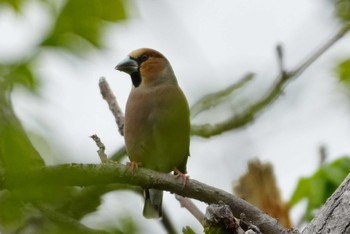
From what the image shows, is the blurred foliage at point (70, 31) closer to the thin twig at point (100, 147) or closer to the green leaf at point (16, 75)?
the green leaf at point (16, 75)

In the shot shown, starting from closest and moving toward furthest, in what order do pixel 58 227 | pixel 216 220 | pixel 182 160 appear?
1. pixel 58 227
2. pixel 216 220
3. pixel 182 160

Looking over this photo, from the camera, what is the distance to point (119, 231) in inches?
56.3

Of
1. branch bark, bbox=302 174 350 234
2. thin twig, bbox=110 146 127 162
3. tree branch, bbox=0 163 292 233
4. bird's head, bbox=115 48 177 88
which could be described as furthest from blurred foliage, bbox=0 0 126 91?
bird's head, bbox=115 48 177 88

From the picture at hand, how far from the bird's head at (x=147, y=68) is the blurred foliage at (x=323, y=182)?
123cm

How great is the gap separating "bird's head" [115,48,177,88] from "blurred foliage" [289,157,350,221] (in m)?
1.23

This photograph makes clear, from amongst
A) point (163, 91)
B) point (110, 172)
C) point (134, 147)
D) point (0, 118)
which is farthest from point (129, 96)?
point (0, 118)

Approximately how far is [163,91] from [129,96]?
251 millimetres

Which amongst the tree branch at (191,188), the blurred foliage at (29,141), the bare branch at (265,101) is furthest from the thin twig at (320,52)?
the blurred foliage at (29,141)

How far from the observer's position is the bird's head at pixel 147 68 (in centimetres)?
507

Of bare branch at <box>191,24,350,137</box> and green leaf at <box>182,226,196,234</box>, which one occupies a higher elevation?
green leaf at <box>182,226,196,234</box>

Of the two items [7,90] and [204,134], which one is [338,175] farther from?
[7,90]

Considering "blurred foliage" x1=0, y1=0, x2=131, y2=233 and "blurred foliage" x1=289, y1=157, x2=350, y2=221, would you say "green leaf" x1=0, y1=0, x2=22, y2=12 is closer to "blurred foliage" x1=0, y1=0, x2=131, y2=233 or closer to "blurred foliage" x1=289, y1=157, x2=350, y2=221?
"blurred foliage" x1=0, y1=0, x2=131, y2=233

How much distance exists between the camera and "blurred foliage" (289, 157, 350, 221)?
4.32 metres

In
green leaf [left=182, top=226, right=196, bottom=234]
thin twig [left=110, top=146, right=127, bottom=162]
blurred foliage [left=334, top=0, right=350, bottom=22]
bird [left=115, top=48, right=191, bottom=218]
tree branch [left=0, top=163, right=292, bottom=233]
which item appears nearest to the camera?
green leaf [left=182, top=226, right=196, bottom=234]
